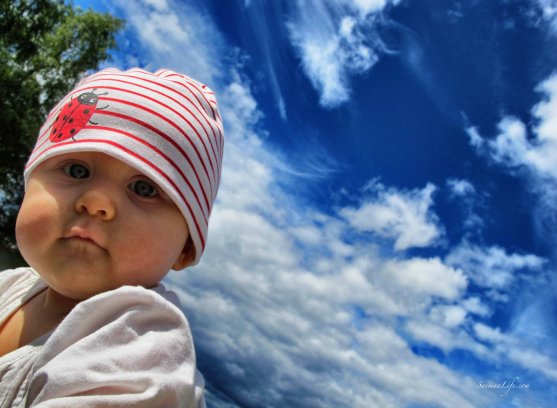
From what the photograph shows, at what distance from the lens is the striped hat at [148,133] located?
1595mm

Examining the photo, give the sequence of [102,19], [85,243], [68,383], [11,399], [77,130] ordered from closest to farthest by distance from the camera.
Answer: [68,383]
[11,399]
[85,243]
[77,130]
[102,19]

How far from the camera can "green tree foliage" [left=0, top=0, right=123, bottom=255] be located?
10.5m

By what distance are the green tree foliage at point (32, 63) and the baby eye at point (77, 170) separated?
10093mm

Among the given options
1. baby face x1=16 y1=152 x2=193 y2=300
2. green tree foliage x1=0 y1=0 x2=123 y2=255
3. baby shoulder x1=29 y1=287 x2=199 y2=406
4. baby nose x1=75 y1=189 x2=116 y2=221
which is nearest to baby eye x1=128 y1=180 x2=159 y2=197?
baby face x1=16 y1=152 x2=193 y2=300

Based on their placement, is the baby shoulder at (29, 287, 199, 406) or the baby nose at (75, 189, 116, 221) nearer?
the baby shoulder at (29, 287, 199, 406)

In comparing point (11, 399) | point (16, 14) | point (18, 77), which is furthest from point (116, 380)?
point (16, 14)

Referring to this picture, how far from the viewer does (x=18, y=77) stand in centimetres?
1046

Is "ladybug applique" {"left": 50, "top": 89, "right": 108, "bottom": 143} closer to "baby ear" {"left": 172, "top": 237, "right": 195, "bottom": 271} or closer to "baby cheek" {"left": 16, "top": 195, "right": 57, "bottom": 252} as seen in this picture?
"baby cheek" {"left": 16, "top": 195, "right": 57, "bottom": 252}

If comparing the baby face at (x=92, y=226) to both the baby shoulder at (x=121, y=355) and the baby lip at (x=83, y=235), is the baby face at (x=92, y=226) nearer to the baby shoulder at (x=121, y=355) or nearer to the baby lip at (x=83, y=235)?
the baby lip at (x=83, y=235)

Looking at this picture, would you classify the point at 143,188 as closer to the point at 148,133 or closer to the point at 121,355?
the point at 148,133

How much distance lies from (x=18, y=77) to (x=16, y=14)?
141 centimetres

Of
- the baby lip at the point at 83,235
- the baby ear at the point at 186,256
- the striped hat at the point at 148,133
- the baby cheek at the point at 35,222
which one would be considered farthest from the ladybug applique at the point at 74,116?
the baby ear at the point at 186,256

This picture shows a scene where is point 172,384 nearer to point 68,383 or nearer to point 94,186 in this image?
point 68,383

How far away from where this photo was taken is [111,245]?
1499 millimetres
